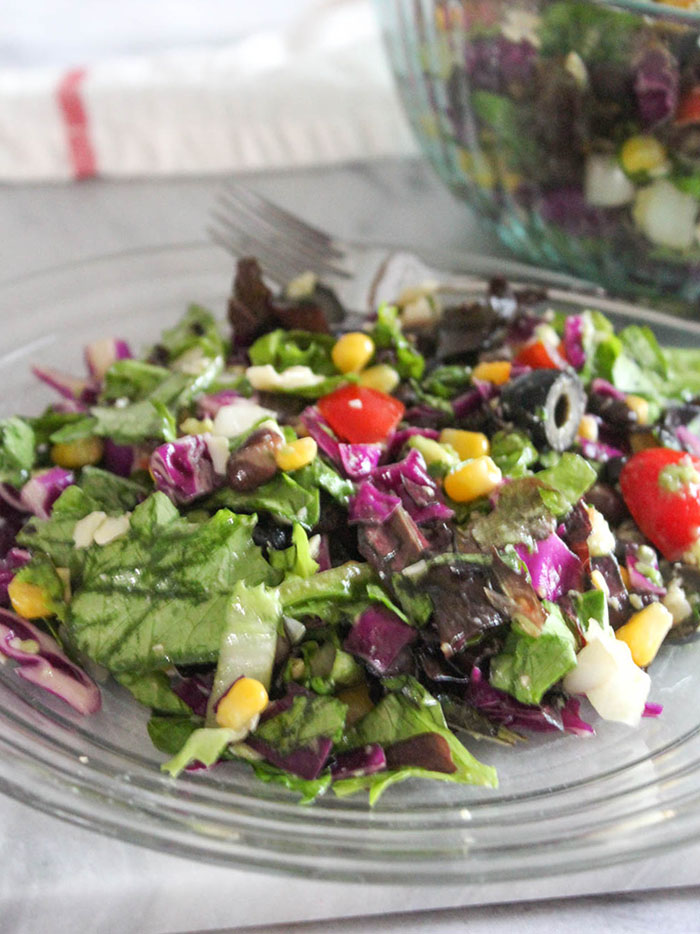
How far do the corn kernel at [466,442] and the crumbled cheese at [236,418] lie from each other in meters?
0.32

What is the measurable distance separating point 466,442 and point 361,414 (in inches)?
7.5

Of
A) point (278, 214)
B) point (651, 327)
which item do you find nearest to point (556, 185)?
point (651, 327)

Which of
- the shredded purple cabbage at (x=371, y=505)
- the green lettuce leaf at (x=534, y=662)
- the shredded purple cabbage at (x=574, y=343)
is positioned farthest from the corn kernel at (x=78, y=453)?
the shredded purple cabbage at (x=574, y=343)

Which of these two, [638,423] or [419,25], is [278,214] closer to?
[419,25]

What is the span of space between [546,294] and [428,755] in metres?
1.22

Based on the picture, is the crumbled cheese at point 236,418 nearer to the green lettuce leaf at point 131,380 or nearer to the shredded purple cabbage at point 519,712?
the green lettuce leaf at point 131,380

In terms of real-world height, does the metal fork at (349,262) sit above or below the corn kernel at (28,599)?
above

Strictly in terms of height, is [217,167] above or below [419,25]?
below

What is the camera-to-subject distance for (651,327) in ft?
7.25

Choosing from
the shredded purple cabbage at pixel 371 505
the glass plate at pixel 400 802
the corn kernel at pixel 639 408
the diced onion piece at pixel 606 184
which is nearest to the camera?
the glass plate at pixel 400 802

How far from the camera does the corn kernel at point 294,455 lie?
157cm

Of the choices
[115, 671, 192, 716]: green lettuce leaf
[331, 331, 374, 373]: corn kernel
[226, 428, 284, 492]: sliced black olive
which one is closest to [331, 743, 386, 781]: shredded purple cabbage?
[115, 671, 192, 716]: green lettuce leaf

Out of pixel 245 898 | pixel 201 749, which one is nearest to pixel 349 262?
pixel 201 749

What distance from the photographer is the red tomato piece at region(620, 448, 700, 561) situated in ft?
5.38
